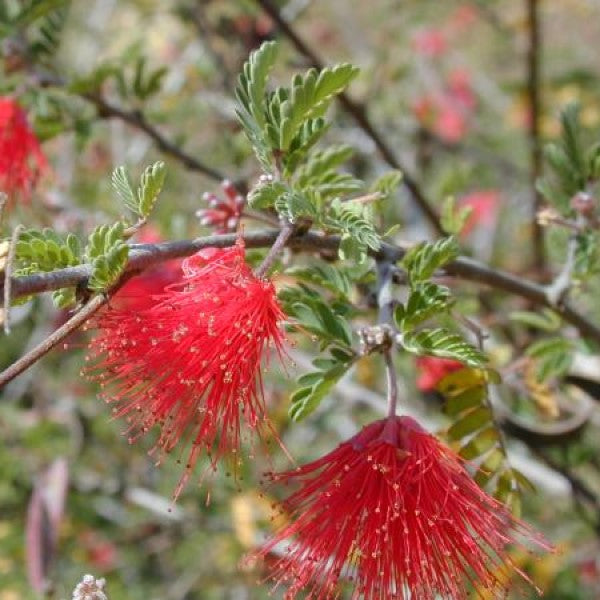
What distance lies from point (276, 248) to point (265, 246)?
0.10 m

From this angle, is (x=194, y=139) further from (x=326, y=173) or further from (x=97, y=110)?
(x=326, y=173)

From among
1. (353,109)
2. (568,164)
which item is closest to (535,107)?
(353,109)

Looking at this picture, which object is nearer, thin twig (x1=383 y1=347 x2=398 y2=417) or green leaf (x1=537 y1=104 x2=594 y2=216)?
thin twig (x1=383 y1=347 x2=398 y2=417)

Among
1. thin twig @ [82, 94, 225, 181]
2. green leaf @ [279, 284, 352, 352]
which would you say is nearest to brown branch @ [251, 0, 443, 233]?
thin twig @ [82, 94, 225, 181]

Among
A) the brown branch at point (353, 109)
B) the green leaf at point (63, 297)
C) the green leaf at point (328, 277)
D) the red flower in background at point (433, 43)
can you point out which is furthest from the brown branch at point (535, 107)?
the red flower in background at point (433, 43)

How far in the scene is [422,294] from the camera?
1207mm

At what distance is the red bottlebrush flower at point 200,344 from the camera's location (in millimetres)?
1169

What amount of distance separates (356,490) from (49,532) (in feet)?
3.93

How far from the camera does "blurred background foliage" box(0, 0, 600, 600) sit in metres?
2.20

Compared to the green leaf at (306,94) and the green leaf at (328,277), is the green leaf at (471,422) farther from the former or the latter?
the green leaf at (306,94)

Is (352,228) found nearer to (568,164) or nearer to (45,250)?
(45,250)

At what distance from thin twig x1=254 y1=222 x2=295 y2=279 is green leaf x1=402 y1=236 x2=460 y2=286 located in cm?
19

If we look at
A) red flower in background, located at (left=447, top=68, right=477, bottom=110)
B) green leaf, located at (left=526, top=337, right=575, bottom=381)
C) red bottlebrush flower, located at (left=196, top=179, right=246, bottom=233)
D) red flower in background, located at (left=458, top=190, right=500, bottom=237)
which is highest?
red bottlebrush flower, located at (left=196, top=179, right=246, bottom=233)

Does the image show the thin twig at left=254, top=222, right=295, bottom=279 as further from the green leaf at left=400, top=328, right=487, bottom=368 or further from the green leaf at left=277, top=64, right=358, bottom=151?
the green leaf at left=400, top=328, right=487, bottom=368
